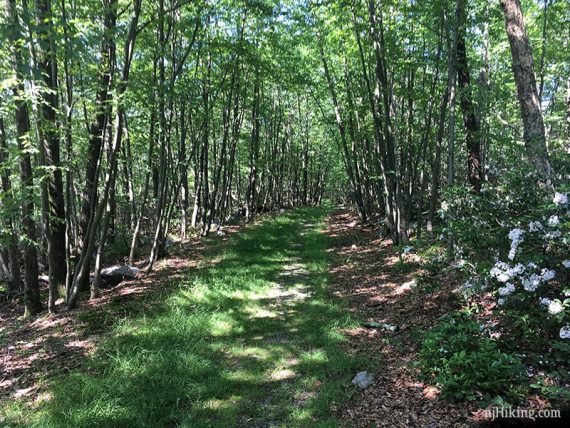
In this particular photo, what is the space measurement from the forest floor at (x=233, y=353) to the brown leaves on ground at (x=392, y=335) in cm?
2

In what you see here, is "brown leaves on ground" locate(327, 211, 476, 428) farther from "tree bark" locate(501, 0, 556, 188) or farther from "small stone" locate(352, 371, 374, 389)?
Result: "tree bark" locate(501, 0, 556, 188)

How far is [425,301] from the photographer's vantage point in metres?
6.36

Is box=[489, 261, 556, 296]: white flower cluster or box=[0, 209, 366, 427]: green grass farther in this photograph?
box=[0, 209, 366, 427]: green grass

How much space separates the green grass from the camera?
3.88m

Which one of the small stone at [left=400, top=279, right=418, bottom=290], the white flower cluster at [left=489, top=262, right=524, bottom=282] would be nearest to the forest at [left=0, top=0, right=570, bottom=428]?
the white flower cluster at [left=489, top=262, right=524, bottom=282]

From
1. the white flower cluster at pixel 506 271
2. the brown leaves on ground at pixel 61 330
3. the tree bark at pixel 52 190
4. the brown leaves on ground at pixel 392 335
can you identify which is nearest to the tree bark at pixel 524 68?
the brown leaves on ground at pixel 392 335

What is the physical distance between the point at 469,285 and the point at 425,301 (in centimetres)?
187

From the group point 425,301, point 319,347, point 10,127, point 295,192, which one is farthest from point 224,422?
point 295,192

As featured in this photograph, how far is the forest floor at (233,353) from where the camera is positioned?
153 inches

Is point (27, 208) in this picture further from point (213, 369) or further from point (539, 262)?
point (539, 262)

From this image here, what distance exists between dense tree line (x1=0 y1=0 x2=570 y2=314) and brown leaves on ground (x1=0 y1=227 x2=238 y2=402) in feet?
1.93

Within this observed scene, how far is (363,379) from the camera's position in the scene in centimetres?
441

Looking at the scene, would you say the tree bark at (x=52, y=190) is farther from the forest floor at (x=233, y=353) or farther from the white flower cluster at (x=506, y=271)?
the white flower cluster at (x=506, y=271)

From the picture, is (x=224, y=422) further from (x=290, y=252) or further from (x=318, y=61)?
(x=318, y=61)
